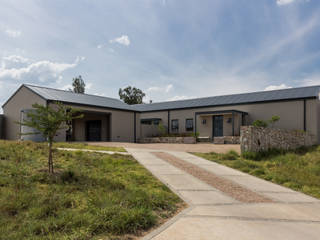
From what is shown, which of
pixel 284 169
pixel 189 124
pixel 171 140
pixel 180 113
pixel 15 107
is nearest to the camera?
pixel 284 169

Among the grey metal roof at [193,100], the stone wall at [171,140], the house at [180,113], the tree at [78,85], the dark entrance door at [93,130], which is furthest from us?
the tree at [78,85]

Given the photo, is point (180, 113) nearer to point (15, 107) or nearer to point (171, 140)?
point (171, 140)

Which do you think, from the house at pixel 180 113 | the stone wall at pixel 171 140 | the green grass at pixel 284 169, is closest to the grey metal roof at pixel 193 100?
the house at pixel 180 113

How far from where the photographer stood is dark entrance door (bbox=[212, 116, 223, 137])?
22.7 m

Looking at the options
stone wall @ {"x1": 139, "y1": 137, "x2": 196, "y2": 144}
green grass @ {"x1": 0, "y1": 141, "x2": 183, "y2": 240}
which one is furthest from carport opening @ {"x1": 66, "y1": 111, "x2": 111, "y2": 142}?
green grass @ {"x1": 0, "y1": 141, "x2": 183, "y2": 240}

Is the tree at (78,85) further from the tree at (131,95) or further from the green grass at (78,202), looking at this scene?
the green grass at (78,202)

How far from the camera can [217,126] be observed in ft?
75.4

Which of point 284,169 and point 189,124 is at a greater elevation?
point 189,124

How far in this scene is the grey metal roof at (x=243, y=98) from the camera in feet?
66.3

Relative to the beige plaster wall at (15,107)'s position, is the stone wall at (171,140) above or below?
below

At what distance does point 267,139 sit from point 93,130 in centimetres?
1638

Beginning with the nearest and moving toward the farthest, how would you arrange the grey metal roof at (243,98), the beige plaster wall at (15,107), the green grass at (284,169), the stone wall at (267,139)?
the green grass at (284,169) < the stone wall at (267,139) < the beige plaster wall at (15,107) < the grey metal roof at (243,98)

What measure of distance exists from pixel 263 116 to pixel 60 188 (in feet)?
65.4

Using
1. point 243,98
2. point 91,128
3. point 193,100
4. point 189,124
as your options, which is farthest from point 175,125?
point 91,128
